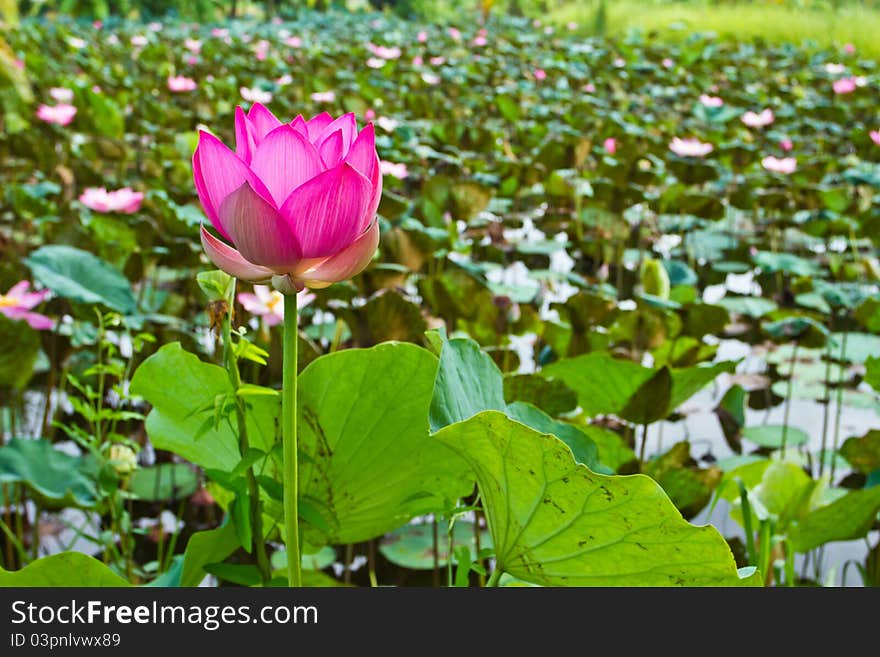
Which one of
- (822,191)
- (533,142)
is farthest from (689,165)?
(533,142)

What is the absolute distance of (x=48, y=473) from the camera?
100cm

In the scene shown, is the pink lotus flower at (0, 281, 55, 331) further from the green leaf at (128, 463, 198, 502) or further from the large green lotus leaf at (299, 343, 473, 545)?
the large green lotus leaf at (299, 343, 473, 545)

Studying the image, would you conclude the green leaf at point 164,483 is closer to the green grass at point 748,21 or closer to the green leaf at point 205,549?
the green leaf at point 205,549

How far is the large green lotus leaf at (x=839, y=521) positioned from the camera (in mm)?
900

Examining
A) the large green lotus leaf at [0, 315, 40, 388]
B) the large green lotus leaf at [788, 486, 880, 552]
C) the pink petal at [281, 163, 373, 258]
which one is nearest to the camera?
the pink petal at [281, 163, 373, 258]

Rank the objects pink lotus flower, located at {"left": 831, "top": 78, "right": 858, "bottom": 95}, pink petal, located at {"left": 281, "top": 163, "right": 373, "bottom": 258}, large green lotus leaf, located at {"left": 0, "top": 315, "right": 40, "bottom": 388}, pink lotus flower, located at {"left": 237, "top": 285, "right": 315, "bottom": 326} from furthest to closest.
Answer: pink lotus flower, located at {"left": 831, "top": 78, "right": 858, "bottom": 95} → pink lotus flower, located at {"left": 237, "top": 285, "right": 315, "bottom": 326} → large green lotus leaf, located at {"left": 0, "top": 315, "right": 40, "bottom": 388} → pink petal, located at {"left": 281, "top": 163, "right": 373, "bottom": 258}

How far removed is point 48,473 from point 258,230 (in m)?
0.66

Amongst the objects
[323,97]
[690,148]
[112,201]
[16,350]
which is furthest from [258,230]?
[323,97]

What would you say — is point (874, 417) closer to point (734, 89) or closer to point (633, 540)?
point (633, 540)

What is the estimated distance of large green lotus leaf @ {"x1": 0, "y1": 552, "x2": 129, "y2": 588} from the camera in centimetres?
60

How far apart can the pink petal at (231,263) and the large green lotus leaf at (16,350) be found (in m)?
0.71

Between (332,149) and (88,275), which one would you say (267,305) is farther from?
(332,149)

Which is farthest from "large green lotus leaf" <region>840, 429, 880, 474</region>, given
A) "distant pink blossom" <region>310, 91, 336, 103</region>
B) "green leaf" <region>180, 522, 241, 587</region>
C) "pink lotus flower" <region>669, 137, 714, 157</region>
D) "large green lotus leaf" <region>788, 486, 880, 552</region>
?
"distant pink blossom" <region>310, 91, 336, 103</region>
